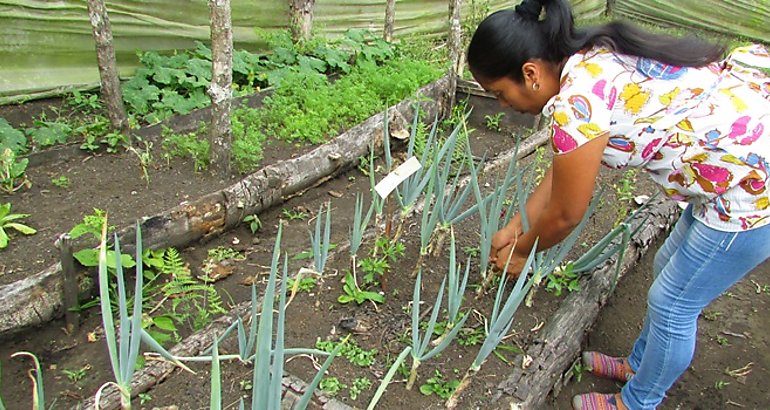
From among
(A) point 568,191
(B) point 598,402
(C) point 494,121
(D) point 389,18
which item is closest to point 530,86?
(A) point 568,191

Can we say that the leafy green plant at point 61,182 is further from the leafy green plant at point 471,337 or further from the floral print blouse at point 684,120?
the floral print blouse at point 684,120

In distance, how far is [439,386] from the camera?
1758mm

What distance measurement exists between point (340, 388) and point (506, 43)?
108 centimetres

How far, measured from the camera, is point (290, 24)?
474 centimetres

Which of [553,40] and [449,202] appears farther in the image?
[449,202]

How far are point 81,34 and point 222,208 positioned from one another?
6.17 ft

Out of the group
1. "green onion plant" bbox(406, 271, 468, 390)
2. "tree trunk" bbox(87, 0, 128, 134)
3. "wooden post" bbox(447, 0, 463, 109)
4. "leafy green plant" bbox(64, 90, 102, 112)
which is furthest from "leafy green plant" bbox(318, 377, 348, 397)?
"wooden post" bbox(447, 0, 463, 109)

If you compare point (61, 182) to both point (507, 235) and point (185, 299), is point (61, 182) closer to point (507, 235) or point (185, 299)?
point (185, 299)

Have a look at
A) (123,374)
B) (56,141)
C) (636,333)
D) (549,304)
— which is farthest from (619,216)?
(56,141)

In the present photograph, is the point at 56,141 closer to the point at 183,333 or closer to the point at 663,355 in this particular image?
the point at 183,333

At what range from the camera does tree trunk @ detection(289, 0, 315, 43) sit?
4598mm

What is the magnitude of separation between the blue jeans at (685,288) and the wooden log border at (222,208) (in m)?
1.20

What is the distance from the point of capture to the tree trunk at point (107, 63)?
2.73 metres

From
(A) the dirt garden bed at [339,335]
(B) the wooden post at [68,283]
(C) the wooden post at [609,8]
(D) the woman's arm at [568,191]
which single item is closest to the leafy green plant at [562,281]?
(A) the dirt garden bed at [339,335]
